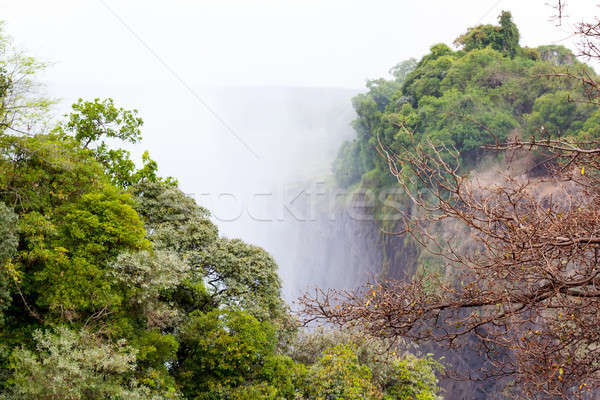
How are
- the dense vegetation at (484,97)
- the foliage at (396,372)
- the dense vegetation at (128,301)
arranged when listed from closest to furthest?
1. the dense vegetation at (128,301)
2. the foliage at (396,372)
3. the dense vegetation at (484,97)

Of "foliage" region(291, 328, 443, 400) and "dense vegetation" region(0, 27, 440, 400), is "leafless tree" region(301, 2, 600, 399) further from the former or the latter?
"foliage" region(291, 328, 443, 400)

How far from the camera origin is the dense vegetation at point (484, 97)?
19656 mm

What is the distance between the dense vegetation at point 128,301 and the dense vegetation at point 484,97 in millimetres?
11302

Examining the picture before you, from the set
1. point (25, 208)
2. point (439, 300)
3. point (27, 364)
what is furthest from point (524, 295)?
point (25, 208)

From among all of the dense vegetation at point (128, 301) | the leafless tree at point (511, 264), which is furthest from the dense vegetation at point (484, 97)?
the leafless tree at point (511, 264)

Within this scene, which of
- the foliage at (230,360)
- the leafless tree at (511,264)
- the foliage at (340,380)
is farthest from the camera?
the foliage at (340,380)

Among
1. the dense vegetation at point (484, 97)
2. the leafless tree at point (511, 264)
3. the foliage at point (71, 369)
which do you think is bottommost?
the foliage at point (71, 369)

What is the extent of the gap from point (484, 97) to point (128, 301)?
2010cm

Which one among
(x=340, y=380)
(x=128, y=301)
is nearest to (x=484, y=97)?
(x=340, y=380)

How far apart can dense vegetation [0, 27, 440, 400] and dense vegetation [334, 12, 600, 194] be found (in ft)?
37.1

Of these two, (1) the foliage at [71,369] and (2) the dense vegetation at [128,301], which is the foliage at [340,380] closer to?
(2) the dense vegetation at [128,301]

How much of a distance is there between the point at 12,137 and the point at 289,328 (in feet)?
23.9

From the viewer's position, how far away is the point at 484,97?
22.6 metres

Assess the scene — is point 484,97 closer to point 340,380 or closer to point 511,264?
point 340,380
